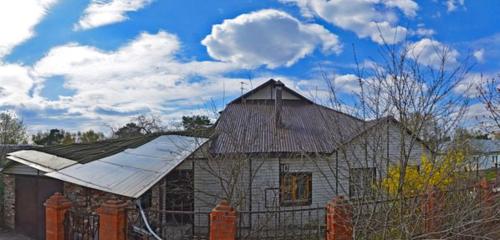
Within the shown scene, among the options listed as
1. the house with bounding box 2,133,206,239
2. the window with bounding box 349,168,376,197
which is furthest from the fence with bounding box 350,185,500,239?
the house with bounding box 2,133,206,239

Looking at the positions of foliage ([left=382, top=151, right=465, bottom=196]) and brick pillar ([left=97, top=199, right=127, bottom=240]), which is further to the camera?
brick pillar ([left=97, top=199, right=127, bottom=240])

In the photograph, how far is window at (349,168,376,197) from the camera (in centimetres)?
671

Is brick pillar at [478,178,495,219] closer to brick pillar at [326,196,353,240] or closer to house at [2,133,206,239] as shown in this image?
brick pillar at [326,196,353,240]

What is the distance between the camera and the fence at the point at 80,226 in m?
8.27

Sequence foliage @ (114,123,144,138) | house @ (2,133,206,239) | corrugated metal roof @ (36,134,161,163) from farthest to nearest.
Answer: foliage @ (114,123,144,138), corrugated metal roof @ (36,134,161,163), house @ (2,133,206,239)

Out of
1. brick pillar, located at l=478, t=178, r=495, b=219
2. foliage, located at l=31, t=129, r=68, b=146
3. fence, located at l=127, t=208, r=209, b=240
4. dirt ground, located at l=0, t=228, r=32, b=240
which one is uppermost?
foliage, located at l=31, t=129, r=68, b=146

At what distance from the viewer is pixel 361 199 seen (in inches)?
260

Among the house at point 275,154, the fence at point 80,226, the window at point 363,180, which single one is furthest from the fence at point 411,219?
the fence at point 80,226

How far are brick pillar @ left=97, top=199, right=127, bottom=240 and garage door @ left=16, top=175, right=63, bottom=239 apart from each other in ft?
18.7

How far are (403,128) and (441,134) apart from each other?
135 cm

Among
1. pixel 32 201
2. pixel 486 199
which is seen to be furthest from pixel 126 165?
pixel 486 199

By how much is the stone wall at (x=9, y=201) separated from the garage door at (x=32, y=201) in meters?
0.40

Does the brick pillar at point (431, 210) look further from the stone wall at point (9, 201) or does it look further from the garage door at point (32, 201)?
the stone wall at point (9, 201)

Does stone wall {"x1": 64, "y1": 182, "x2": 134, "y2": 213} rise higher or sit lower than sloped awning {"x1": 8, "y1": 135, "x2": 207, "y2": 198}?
lower
